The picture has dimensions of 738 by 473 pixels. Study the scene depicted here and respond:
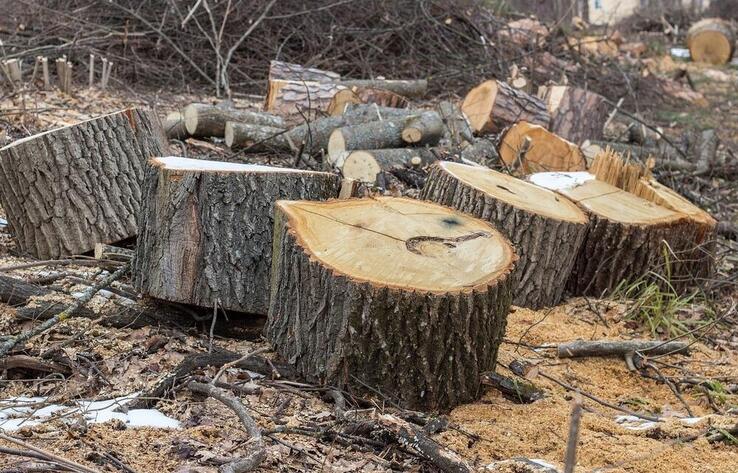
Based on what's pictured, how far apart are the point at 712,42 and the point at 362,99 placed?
10.1 meters

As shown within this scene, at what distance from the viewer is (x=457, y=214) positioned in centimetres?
376

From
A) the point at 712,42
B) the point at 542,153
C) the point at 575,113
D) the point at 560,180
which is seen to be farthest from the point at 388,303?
the point at 712,42

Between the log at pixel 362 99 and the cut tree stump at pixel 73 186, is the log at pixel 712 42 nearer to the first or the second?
the log at pixel 362 99

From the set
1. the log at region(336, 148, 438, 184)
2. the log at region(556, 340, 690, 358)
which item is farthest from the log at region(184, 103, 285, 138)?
the log at region(556, 340, 690, 358)

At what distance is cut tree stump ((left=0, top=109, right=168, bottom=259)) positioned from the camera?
4.55 metres

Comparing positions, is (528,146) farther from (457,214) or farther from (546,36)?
(546,36)

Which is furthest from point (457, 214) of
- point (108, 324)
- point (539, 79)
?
point (539, 79)

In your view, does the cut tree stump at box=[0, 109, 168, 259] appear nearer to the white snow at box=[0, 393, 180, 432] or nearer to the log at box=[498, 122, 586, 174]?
the white snow at box=[0, 393, 180, 432]

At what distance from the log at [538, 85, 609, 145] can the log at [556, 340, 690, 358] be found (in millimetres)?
4536

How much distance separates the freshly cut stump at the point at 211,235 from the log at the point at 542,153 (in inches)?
137

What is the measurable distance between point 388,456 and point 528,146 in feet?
14.6

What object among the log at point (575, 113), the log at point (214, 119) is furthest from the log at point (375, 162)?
the log at point (575, 113)

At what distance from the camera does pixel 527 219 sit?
4.56 meters

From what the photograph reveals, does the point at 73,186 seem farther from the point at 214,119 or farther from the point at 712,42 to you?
the point at 712,42
